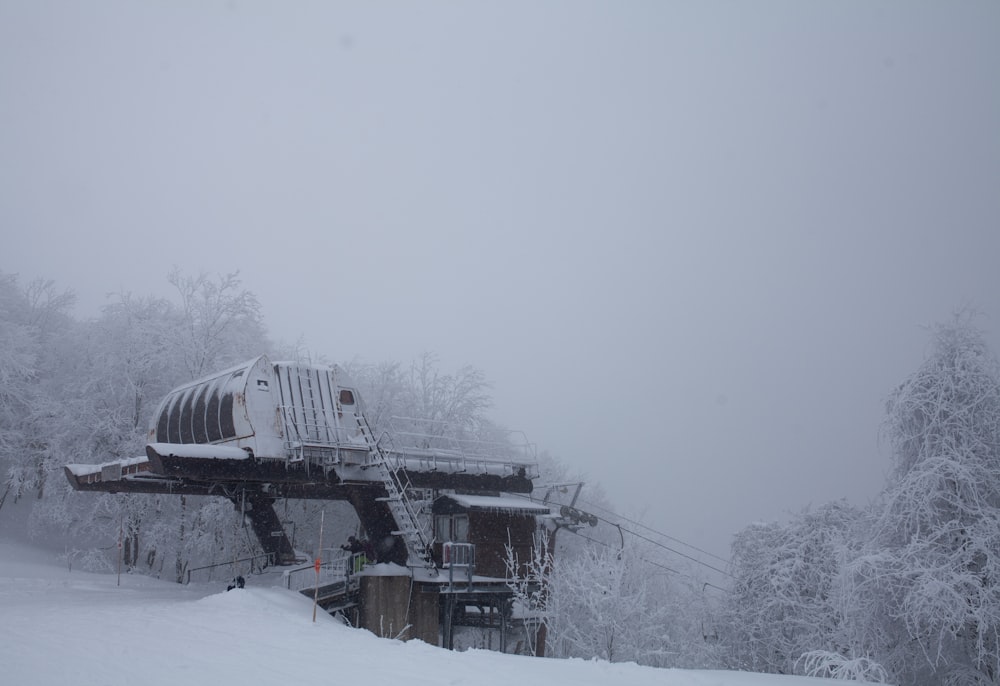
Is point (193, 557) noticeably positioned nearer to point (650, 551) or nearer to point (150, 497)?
point (150, 497)

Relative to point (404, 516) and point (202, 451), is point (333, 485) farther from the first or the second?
point (202, 451)

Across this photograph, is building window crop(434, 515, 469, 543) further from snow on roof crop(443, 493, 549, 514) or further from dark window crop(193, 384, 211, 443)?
dark window crop(193, 384, 211, 443)

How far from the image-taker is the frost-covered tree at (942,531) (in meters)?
17.3

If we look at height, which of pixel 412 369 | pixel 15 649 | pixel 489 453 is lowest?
pixel 15 649

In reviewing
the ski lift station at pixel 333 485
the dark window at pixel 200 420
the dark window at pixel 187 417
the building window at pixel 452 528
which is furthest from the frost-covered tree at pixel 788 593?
the dark window at pixel 187 417

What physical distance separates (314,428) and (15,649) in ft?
47.2

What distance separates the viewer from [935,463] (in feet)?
61.1

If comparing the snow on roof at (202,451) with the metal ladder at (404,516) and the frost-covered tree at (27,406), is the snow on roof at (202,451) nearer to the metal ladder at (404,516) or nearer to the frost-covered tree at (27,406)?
the metal ladder at (404,516)

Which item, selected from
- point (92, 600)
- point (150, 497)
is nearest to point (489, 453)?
point (150, 497)

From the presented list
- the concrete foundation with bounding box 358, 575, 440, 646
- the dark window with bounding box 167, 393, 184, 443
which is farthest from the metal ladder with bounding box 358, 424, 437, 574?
the dark window with bounding box 167, 393, 184, 443

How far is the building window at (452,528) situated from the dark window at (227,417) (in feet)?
33.2

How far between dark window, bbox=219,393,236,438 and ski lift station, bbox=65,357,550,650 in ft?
0.23

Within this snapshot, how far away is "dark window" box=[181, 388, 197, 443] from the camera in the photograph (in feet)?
93.1

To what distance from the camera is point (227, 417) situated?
1042 inches
